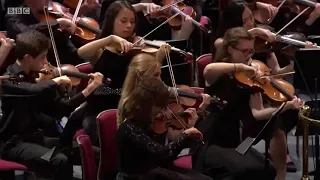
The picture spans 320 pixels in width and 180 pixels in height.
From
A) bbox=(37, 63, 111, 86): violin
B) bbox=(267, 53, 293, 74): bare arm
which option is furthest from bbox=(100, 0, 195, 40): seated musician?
bbox=(37, 63, 111, 86): violin

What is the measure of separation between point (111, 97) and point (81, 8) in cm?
121

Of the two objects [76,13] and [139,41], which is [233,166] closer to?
[139,41]

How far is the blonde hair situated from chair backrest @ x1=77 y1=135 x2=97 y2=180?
20 centimetres

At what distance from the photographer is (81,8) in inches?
180

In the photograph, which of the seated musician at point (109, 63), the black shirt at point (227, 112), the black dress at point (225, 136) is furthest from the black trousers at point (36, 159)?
the black shirt at point (227, 112)

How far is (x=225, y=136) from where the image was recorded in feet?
10.9

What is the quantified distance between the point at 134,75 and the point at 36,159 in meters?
0.68

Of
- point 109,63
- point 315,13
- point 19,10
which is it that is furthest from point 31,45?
point 315,13

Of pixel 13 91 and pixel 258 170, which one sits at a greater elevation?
pixel 13 91

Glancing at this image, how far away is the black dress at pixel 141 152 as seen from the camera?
261 cm

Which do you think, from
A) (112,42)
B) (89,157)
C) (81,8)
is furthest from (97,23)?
Result: (89,157)

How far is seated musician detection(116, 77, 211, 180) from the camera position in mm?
2623

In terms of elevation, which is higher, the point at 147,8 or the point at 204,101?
the point at 147,8

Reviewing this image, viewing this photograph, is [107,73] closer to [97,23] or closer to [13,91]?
[13,91]
